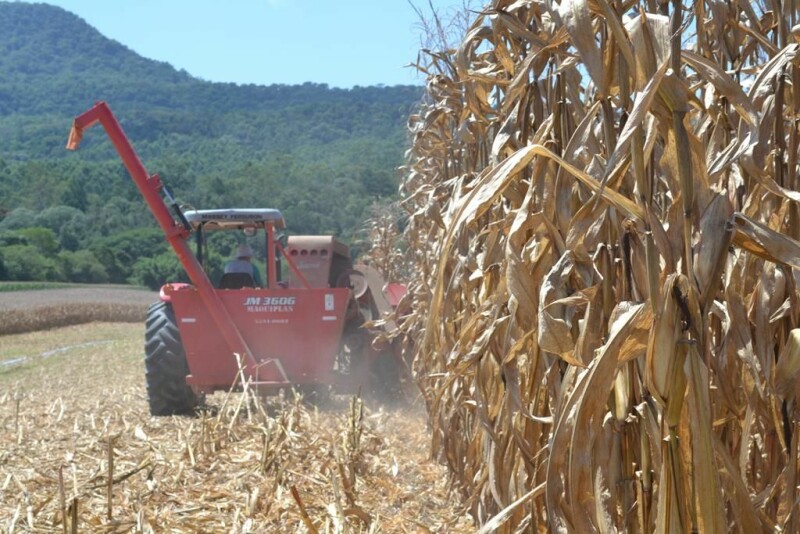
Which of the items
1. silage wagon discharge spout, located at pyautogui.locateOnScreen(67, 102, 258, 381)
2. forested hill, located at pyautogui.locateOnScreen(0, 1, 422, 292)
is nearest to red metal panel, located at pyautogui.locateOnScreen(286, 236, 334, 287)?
forested hill, located at pyautogui.locateOnScreen(0, 1, 422, 292)

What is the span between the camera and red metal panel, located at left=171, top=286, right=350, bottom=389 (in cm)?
791

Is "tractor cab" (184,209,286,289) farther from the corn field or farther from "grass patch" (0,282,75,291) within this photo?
"grass patch" (0,282,75,291)

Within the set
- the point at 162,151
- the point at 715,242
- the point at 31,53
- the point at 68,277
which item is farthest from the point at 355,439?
the point at 31,53

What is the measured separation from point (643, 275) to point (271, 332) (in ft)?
21.3

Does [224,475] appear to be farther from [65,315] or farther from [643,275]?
[65,315]

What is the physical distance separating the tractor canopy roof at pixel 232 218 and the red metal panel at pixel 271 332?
91 centimetres

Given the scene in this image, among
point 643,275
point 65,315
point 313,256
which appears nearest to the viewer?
point 643,275

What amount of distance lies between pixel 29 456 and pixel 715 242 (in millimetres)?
5028

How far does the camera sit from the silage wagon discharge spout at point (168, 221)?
7715 millimetres

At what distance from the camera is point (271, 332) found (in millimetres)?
8109

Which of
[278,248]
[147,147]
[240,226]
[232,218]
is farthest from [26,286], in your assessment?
[147,147]

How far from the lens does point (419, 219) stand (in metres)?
6.42

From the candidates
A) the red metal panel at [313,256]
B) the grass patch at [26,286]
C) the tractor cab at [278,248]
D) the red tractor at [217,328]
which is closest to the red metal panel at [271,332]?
the red tractor at [217,328]

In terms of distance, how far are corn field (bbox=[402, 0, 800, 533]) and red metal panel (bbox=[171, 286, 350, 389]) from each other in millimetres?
5209
